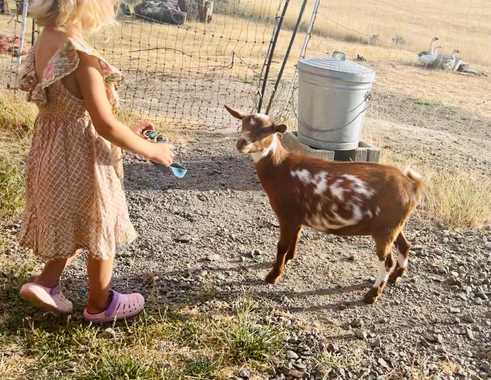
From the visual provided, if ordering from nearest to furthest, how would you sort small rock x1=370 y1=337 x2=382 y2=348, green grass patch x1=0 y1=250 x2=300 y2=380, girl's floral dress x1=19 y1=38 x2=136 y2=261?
girl's floral dress x1=19 y1=38 x2=136 y2=261, green grass patch x1=0 y1=250 x2=300 y2=380, small rock x1=370 y1=337 x2=382 y2=348

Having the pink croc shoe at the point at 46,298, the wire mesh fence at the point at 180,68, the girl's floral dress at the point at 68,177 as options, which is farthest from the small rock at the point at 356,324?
the wire mesh fence at the point at 180,68

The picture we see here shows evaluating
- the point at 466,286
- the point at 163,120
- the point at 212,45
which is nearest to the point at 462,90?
the point at 212,45

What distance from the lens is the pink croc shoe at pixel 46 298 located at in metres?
3.12

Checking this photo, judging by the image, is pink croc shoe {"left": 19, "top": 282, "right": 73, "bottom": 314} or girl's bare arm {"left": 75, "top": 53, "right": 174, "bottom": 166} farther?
pink croc shoe {"left": 19, "top": 282, "right": 73, "bottom": 314}

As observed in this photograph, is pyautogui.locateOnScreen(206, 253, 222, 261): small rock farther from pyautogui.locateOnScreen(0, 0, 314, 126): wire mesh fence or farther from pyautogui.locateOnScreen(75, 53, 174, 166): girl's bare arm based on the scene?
pyautogui.locateOnScreen(0, 0, 314, 126): wire mesh fence

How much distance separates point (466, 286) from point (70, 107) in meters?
3.21

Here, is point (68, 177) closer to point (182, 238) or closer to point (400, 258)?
point (182, 238)

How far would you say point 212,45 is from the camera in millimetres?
16516

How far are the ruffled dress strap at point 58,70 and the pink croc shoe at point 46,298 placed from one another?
107 centimetres

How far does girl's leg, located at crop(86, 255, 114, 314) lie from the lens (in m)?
3.09

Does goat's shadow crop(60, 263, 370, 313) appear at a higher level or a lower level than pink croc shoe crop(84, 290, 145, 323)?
lower

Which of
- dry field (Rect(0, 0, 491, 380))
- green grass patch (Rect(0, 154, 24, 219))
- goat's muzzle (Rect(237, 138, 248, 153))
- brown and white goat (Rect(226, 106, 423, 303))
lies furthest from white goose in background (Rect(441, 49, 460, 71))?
green grass patch (Rect(0, 154, 24, 219))

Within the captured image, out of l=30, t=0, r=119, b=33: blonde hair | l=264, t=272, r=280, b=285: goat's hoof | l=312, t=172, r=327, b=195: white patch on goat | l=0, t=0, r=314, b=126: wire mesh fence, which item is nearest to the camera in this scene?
l=30, t=0, r=119, b=33: blonde hair

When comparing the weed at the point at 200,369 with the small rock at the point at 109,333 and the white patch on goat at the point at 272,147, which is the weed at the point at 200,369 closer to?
the small rock at the point at 109,333
